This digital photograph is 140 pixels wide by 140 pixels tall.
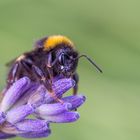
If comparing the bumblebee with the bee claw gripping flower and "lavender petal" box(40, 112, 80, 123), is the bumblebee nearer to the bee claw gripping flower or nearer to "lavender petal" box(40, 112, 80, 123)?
the bee claw gripping flower

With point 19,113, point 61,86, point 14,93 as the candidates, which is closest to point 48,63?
point 61,86

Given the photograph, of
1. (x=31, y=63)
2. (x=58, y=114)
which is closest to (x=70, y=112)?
(x=58, y=114)

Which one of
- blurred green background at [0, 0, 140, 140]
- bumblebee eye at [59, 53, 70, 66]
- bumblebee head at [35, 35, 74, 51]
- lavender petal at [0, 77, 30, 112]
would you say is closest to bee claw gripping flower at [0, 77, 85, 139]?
lavender petal at [0, 77, 30, 112]

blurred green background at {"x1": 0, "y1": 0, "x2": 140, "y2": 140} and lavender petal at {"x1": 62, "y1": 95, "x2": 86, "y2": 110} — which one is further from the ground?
lavender petal at {"x1": 62, "y1": 95, "x2": 86, "y2": 110}

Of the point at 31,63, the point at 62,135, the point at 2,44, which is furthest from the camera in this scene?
the point at 2,44

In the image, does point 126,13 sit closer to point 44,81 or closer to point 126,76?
point 126,76

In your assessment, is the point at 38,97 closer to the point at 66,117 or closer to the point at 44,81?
the point at 44,81

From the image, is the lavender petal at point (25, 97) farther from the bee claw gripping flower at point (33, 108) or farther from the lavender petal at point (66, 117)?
the lavender petal at point (66, 117)
